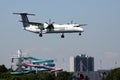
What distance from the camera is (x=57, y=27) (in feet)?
335

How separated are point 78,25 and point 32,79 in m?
95.4

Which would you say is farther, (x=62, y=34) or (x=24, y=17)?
(x=24, y=17)

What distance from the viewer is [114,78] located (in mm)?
137250

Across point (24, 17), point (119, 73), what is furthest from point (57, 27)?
point (119, 73)

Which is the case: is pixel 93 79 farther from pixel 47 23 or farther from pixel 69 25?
pixel 69 25

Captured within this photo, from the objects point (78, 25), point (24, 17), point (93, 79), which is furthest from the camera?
point (93, 79)

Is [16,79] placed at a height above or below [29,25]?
below

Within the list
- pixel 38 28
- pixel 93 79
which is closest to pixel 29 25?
pixel 38 28

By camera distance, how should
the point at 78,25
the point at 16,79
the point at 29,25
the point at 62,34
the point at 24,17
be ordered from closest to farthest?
the point at 62,34
the point at 78,25
the point at 29,25
the point at 24,17
the point at 16,79

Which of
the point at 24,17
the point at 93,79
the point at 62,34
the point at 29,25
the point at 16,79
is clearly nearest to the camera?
the point at 62,34

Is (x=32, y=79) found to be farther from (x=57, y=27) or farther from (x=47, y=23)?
(x=57, y=27)

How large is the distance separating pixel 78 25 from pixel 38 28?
8.57 metres

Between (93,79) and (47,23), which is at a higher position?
(47,23)

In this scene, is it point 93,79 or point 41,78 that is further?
point 41,78
